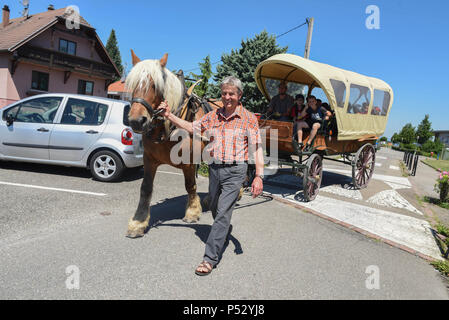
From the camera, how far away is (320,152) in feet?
23.0

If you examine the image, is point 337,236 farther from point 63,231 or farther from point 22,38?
point 22,38

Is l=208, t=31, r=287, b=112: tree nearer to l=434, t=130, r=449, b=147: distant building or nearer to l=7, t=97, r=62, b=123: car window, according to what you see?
l=7, t=97, r=62, b=123: car window

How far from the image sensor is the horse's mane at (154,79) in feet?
9.94

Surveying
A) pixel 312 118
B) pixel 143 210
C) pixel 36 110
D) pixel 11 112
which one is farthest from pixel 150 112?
pixel 11 112

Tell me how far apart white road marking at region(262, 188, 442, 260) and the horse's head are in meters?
3.87

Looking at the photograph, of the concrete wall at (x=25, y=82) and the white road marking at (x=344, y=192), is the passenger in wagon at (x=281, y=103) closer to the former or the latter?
the white road marking at (x=344, y=192)

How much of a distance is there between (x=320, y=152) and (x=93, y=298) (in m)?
5.85

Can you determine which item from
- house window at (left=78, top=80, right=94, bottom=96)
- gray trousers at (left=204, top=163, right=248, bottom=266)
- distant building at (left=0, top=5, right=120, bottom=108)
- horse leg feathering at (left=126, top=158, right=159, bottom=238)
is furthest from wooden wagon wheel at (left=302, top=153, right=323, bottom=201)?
house window at (left=78, top=80, right=94, bottom=96)

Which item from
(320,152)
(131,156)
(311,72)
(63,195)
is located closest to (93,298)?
(63,195)

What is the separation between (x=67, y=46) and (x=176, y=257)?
26.0m

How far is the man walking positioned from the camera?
2.99 meters

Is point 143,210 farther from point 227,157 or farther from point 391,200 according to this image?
point 391,200

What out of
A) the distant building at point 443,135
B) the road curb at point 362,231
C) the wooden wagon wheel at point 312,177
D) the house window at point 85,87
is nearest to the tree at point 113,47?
the house window at point 85,87

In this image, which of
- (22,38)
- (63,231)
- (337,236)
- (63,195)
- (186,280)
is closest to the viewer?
(186,280)
